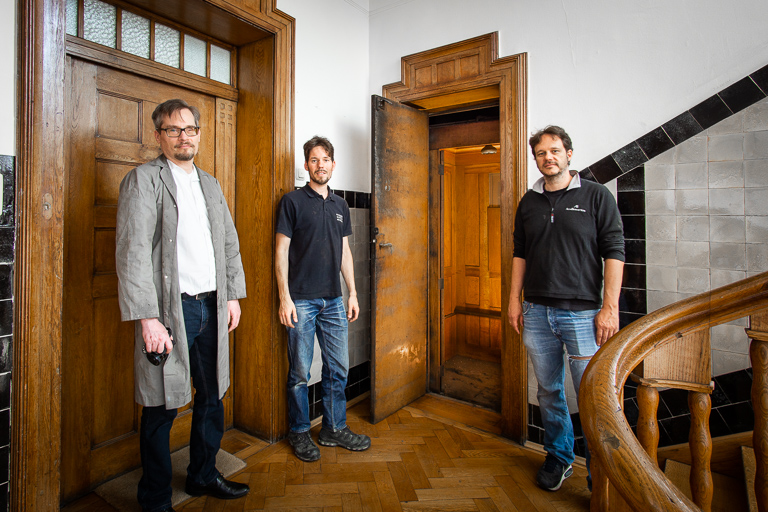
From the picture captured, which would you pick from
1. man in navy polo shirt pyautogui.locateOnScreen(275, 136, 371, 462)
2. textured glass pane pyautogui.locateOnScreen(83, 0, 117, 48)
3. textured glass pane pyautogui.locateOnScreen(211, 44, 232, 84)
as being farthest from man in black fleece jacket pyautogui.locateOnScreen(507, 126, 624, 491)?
textured glass pane pyautogui.locateOnScreen(83, 0, 117, 48)

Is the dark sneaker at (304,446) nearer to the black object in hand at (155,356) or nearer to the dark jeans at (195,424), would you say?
the dark jeans at (195,424)

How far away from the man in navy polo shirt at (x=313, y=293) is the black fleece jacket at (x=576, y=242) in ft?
3.66

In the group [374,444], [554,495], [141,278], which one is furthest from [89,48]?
[554,495]

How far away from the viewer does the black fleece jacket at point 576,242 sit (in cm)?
191

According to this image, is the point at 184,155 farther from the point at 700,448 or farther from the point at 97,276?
the point at 700,448

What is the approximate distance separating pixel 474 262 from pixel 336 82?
8.85 ft

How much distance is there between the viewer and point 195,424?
1910 mm

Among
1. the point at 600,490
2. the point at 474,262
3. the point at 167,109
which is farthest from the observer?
the point at 474,262

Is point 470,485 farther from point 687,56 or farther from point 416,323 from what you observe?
point 687,56

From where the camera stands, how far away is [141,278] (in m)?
1.57

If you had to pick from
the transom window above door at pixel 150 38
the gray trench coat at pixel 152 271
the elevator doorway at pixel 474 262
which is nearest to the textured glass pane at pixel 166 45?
the transom window above door at pixel 150 38

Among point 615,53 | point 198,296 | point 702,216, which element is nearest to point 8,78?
point 198,296

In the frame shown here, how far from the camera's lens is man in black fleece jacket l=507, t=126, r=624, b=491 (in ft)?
6.27

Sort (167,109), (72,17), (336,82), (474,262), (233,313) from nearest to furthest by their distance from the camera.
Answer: (167,109)
(72,17)
(233,313)
(336,82)
(474,262)
